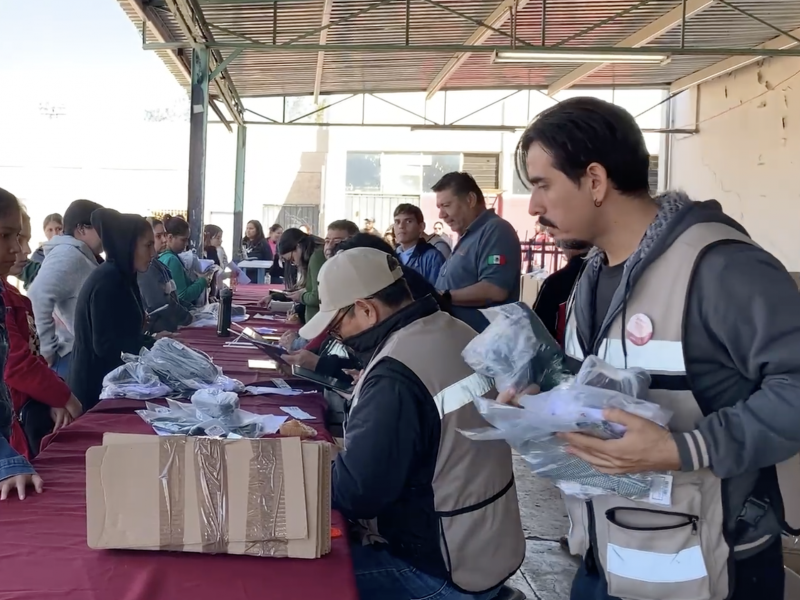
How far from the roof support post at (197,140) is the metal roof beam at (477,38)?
2638 mm

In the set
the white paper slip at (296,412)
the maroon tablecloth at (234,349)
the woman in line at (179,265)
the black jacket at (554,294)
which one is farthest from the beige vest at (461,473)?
the woman in line at (179,265)

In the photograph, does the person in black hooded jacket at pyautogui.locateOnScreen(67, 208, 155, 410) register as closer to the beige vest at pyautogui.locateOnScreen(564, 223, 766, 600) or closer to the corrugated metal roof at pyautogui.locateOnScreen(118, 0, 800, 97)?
the beige vest at pyautogui.locateOnScreen(564, 223, 766, 600)

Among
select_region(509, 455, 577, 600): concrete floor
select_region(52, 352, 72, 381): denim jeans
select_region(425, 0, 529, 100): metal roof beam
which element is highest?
select_region(425, 0, 529, 100): metal roof beam

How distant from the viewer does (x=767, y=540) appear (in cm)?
118

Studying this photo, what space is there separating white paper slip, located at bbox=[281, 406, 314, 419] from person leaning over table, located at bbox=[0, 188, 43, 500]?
82cm

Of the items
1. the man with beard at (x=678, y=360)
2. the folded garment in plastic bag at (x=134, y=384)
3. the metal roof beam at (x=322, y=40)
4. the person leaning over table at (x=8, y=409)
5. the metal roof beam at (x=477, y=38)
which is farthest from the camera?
the metal roof beam at (x=477, y=38)

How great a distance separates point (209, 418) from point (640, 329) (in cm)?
142

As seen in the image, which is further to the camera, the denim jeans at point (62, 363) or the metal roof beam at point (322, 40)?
the metal roof beam at point (322, 40)

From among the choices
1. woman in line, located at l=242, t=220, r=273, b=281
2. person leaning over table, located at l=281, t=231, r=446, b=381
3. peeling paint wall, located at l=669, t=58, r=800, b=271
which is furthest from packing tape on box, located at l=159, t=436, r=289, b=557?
woman in line, located at l=242, t=220, r=273, b=281

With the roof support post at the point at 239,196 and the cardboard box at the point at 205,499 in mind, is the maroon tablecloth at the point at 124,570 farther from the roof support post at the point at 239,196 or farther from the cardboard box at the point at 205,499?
the roof support post at the point at 239,196

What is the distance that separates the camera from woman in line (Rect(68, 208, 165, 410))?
9.83 ft

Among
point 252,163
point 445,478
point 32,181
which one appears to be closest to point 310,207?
point 252,163

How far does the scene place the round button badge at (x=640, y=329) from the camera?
3.78 feet

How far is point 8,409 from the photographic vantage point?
188cm
